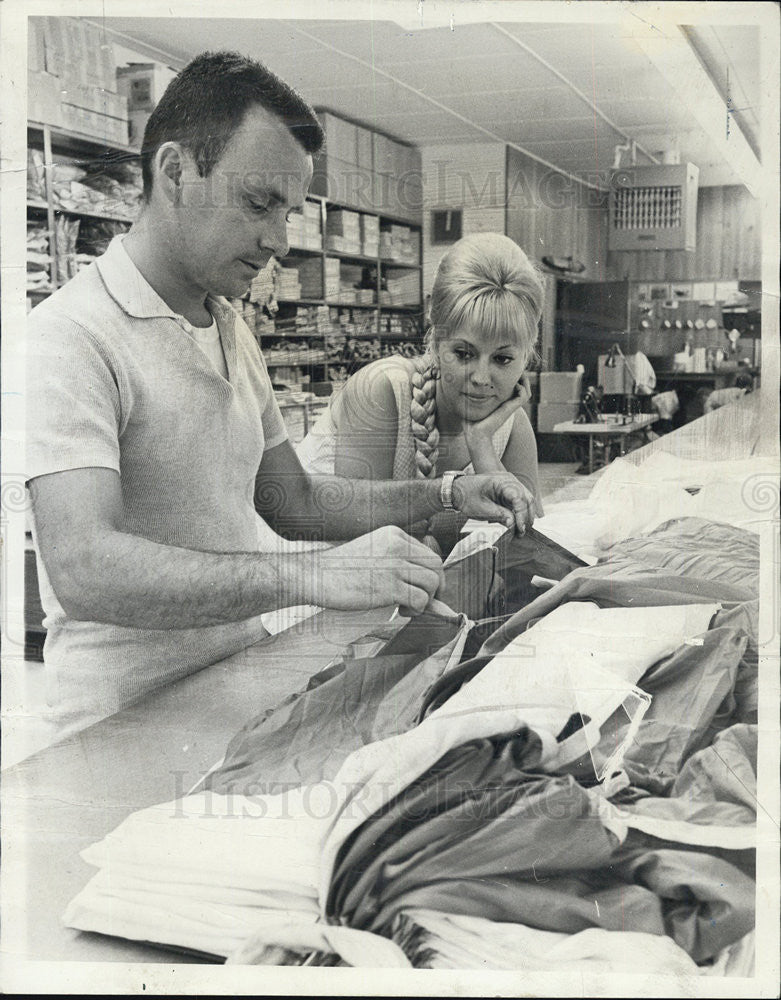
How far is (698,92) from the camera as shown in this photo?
2451mm

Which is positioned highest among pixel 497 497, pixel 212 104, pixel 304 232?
pixel 212 104

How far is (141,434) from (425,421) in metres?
0.62

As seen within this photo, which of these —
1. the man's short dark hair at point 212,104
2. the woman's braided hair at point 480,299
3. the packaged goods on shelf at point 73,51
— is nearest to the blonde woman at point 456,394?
the woman's braided hair at point 480,299

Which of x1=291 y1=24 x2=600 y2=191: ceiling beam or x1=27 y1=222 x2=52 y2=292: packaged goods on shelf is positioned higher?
x1=291 y1=24 x2=600 y2=191: ceiling beam

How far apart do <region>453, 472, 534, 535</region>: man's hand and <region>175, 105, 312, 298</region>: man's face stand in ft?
2.17

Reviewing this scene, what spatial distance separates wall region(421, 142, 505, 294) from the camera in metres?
2.44

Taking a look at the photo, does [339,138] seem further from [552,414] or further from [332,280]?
[552,414]

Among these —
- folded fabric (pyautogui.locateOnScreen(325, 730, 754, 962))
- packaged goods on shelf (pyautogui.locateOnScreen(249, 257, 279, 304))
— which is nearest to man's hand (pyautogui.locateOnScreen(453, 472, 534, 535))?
folded fabric (pyautogui.locateOnScreen(325, 730, 754, 962))

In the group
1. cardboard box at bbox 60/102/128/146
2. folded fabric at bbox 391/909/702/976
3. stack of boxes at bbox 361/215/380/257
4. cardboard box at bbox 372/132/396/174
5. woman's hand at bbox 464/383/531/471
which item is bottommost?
folded fabric at bbox 391/909/702/976

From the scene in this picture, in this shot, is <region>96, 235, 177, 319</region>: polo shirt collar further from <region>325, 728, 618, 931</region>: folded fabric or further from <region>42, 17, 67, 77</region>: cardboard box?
<region>325, 728, 618, 931</region>: folded fabric

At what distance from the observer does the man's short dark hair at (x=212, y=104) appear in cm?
242

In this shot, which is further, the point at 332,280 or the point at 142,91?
the point at 332,280

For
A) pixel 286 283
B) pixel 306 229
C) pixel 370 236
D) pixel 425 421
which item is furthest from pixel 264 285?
pixel 425 421

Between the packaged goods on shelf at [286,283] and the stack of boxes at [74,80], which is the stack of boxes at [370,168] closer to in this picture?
the packaged goods on shelf at [286,283]
